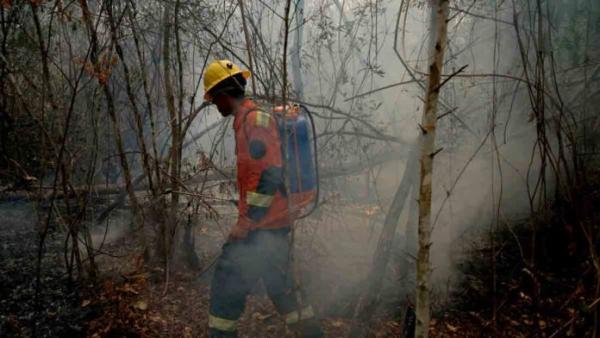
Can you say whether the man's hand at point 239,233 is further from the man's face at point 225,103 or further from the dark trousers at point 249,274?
the man's face at point 225,103

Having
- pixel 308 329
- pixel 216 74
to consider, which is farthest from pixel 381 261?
pixel 216 74

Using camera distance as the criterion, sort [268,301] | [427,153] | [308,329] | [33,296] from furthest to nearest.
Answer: [268,301], [33,296], [308,329], [427,153]

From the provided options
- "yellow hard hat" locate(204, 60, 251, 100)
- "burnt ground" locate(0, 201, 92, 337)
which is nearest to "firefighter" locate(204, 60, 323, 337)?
"yellow hard hat" locate(204, 60, 251, 100)

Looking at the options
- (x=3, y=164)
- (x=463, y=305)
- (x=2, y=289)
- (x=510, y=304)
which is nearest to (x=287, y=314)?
(x=463, y=305)

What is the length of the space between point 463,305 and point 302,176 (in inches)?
84.4

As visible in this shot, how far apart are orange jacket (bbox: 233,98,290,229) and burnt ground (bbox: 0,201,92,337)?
74.2 inches

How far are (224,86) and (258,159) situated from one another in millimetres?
635

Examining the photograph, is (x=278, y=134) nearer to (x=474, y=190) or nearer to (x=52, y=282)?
(x=52, y=282)

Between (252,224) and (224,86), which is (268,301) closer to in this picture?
(252,224)

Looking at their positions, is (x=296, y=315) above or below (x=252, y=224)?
below

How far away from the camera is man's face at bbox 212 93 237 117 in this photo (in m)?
3.02

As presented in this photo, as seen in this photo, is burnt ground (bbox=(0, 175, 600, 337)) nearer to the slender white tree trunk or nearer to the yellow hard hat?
the yellow hard hat

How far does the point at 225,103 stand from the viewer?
120 inches

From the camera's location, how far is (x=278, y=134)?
272 cm
